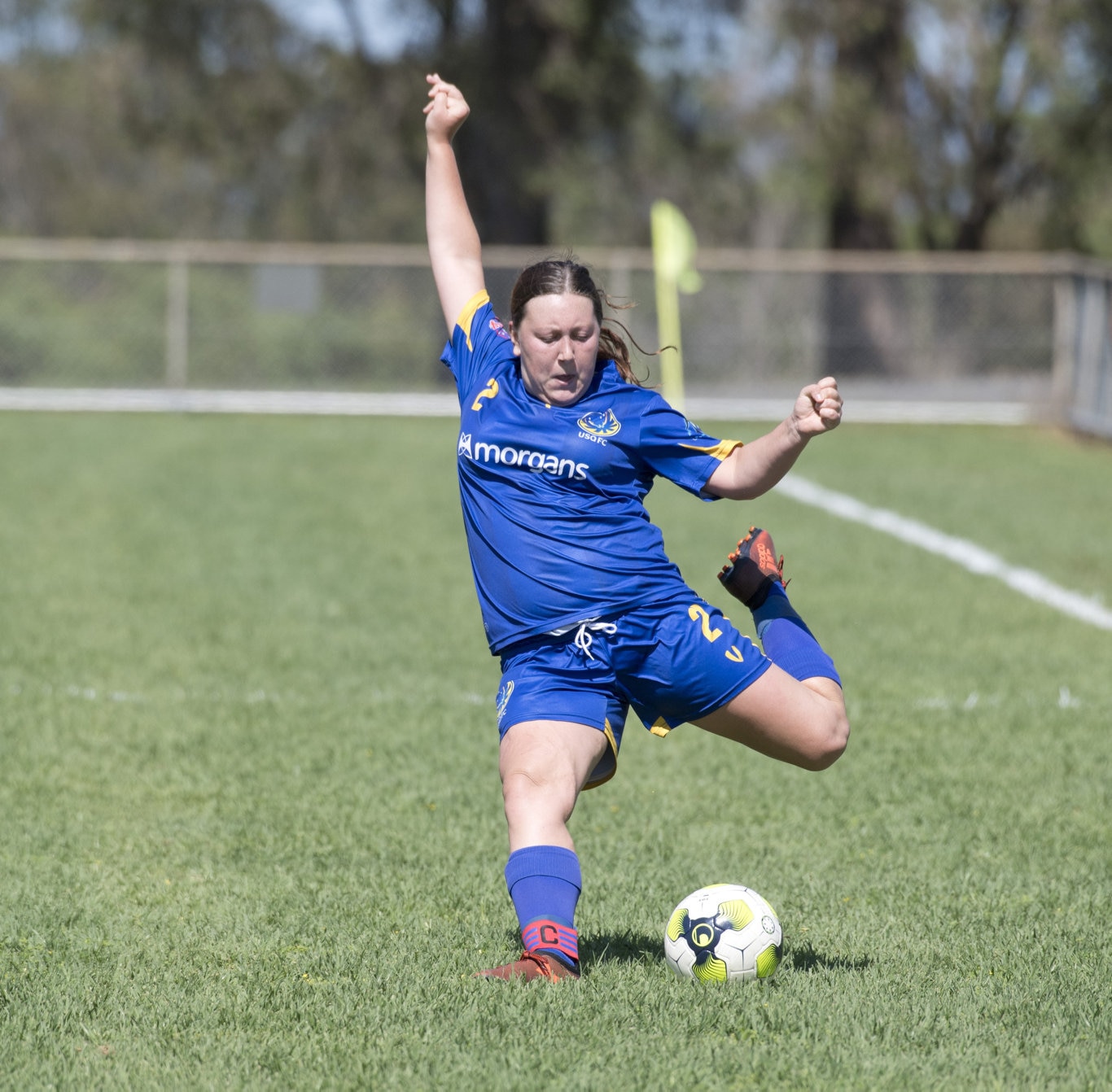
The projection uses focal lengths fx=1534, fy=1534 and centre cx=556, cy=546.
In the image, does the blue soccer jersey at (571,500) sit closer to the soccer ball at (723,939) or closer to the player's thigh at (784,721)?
the player's thigh at (784,721)

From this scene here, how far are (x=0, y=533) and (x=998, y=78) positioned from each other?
23.9 meters

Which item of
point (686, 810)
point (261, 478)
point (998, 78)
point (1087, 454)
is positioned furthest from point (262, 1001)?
point (998, 78)

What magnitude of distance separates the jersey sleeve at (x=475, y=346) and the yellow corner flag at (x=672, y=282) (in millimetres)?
15131

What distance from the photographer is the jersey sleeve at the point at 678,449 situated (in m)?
3.96

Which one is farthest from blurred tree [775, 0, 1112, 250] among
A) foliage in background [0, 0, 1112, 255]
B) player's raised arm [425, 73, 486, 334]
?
player's raised arm [425, 73, 486, 334]

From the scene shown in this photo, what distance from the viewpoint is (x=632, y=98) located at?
90.2ft

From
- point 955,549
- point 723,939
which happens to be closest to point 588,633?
point 723,939

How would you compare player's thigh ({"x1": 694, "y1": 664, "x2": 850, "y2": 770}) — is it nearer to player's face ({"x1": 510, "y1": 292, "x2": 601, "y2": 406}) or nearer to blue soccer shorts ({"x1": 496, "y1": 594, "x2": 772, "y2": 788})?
blue soccer shorts ({"x1": 496, "y1": 594, "x2": 772, "y2": 788})

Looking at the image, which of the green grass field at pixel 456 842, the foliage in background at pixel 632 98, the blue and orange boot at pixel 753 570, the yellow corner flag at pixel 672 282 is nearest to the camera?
the green grass field at pixel 456 842

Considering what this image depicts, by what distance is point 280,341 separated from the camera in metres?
21.4

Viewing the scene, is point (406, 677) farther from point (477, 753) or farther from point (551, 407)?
point (551, 407)

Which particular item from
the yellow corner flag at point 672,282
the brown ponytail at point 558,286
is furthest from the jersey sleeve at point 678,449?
the yellow corner flag at point 672,282

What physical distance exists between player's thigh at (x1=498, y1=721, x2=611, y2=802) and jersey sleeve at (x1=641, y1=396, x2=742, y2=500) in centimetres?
70

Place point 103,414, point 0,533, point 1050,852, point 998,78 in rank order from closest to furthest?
point 1050,852 → point 0,533 → point 103,414 → point 998,78
